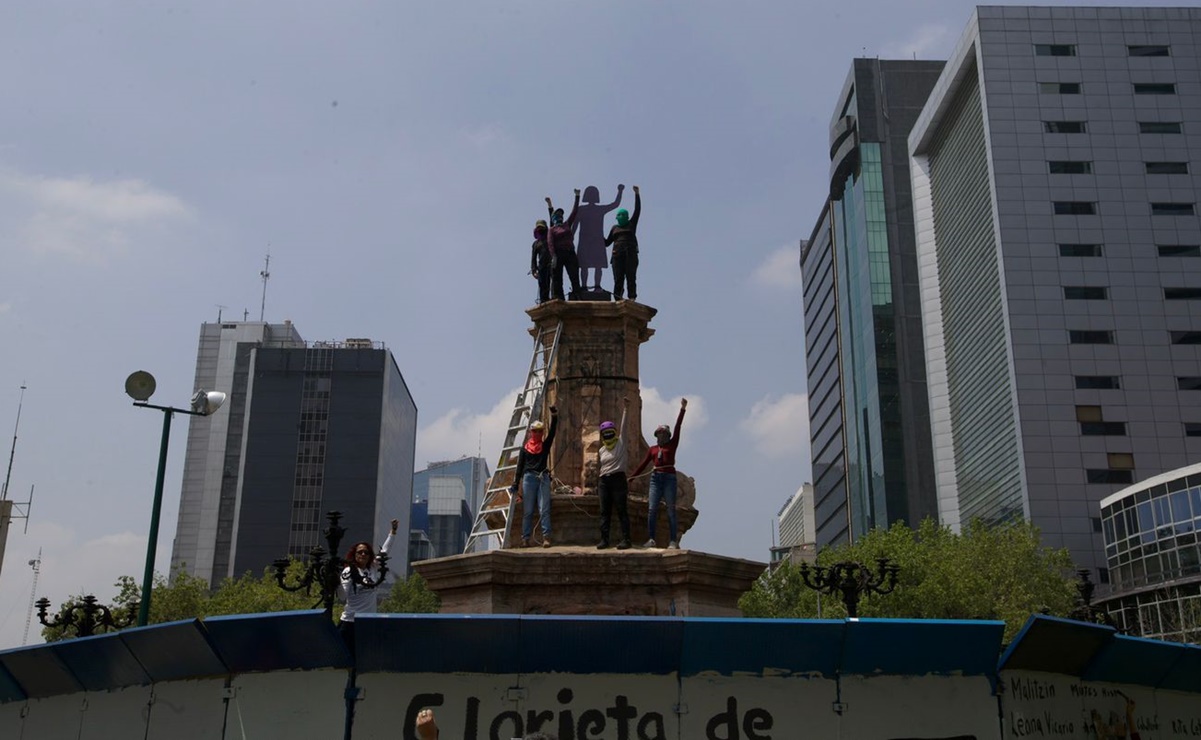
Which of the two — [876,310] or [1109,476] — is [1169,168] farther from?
[876,310]

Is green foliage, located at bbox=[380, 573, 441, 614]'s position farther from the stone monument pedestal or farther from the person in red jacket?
the person in red jacket

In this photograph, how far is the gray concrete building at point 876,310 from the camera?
9769 centimetres

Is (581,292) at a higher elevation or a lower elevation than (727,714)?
higher

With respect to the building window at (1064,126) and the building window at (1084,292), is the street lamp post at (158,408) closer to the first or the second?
the building window at (1084,292)

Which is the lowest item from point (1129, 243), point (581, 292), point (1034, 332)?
point (581, 292)

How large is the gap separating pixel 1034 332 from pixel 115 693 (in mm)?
71082

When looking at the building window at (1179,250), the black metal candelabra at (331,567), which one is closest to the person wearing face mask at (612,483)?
the black metal candelabra at (331,567)

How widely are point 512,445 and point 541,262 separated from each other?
352 cm

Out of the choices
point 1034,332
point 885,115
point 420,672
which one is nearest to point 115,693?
point 420,672

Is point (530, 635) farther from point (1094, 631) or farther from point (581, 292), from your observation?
point (581, 292)

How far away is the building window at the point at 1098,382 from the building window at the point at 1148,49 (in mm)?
24666

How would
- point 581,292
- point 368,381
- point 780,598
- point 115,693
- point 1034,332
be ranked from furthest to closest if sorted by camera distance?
point 368,381 < point 1034,332 < point 780,598 < point 581,292 < point 115,693

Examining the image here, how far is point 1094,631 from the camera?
927cm

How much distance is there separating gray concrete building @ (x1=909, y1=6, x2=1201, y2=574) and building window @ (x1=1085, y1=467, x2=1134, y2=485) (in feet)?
0.29
